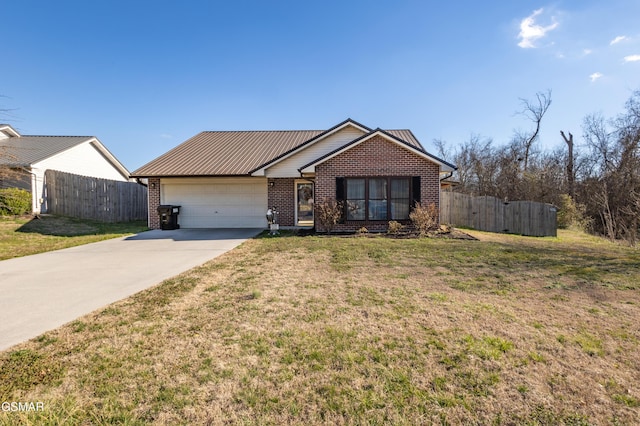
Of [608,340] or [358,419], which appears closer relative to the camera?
[358,419]

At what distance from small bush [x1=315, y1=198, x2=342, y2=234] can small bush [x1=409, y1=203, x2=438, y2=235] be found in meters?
2.79

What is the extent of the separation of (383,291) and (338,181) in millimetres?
7517

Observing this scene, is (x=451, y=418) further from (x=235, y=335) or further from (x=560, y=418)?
(x=235, y=335)

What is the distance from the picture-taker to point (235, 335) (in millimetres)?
3260

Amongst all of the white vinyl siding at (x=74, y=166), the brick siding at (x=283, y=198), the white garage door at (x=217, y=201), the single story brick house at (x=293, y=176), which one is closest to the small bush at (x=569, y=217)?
the single story brick house at (x=293, y=176)

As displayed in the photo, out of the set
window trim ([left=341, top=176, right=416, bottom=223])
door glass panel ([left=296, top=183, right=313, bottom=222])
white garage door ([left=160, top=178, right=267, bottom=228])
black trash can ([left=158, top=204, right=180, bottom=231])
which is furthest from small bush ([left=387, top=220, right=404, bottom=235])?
black trash can ([left=158, top=204, right=180, bottom=231])

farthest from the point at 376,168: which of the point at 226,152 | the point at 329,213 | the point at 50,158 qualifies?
the point at 50,158

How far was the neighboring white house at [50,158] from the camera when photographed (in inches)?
644

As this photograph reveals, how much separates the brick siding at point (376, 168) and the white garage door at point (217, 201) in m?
3.76

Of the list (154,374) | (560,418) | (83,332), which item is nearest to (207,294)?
(83,332)

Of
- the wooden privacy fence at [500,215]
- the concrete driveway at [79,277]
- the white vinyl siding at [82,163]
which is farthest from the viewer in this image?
the white vinyl siding at [82,163]

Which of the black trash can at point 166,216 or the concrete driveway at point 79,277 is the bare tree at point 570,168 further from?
the black trash can at point 166,216

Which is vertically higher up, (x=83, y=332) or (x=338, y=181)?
(x=338, y=181)

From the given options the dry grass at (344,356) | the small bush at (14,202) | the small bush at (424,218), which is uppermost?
the small bush at (14,202)
